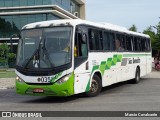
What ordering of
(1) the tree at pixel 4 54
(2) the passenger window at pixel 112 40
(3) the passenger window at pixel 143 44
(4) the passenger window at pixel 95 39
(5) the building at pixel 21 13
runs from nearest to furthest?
1. (4) the passenger window at pixel 95 39
2. (2) the passenger window at pixel 112 40
3. (3) the passenger window at pixel 143 44
4. (1) the tree at pixel 4 54
5. (5) the building at pixel 21 13

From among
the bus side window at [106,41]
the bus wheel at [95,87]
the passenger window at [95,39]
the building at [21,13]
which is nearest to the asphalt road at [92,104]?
the bus wheel at [95,87]

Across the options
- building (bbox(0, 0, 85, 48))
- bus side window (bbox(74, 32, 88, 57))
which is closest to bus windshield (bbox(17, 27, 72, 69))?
bus side window (bbox(74, 32, 88, 57))

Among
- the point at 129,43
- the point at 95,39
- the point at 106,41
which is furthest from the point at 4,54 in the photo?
the point at 95,39

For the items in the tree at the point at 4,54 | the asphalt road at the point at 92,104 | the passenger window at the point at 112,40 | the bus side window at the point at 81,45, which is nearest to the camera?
the asphalt road at the point at 92,104

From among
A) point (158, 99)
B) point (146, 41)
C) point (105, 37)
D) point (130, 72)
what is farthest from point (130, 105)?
point (146, 41)

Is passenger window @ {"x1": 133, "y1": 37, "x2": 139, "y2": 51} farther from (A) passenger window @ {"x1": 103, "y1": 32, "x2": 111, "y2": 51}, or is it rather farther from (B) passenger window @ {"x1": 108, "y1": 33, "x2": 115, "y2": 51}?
(A) passenger window @ {"x1": 103, "y1": 32, "x2": 111, "y2": 51}

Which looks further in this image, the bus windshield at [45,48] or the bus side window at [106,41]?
the bus side window at [106,41]

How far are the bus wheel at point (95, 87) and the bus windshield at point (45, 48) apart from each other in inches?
87.0

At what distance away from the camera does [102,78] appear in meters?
16.2

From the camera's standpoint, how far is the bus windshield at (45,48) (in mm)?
13562

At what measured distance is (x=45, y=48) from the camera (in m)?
13.8

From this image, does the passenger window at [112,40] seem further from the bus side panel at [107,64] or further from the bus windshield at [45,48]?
the bus windshield at [45,48]

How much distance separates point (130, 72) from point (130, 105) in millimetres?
8117

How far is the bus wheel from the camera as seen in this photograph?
15.3 metres
